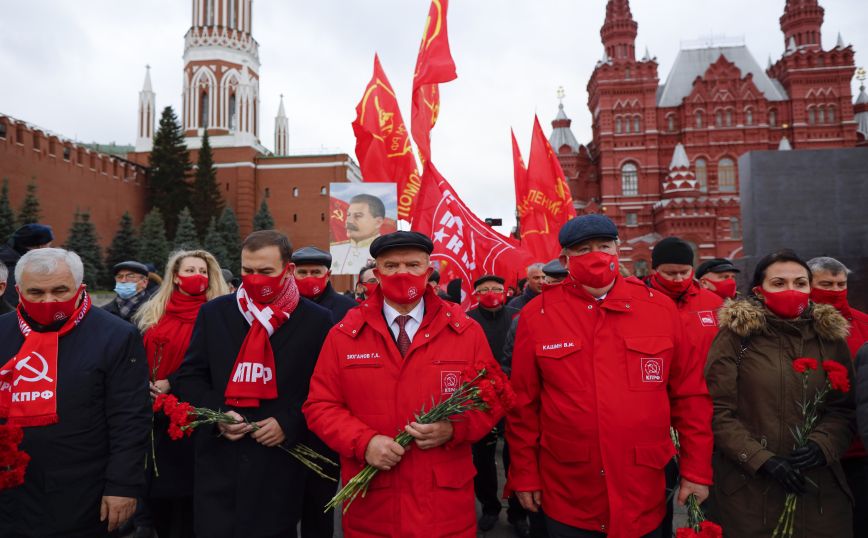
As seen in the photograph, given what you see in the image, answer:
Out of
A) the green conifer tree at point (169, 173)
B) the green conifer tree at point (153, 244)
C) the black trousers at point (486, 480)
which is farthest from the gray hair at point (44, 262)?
the green conifer tree at point (169, 173)

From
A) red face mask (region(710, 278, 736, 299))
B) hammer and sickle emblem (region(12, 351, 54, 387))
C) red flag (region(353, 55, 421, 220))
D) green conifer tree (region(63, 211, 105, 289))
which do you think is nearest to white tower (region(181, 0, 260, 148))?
green conifer tree (region(63, 211, 105, 289))

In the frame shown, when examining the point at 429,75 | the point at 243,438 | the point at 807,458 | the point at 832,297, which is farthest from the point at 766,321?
the point at 429,75

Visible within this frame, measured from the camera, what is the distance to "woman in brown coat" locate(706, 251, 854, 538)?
2.64 m

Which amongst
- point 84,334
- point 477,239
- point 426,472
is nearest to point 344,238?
point 477,239

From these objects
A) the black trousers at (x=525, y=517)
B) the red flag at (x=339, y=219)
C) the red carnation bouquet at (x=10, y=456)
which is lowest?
the black trousers at (x=525, y=517)

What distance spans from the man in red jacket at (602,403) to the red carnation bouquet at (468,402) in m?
0.34

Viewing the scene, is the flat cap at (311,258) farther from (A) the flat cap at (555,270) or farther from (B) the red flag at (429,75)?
(B) the red flag at (429,75)

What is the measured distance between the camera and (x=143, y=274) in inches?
199

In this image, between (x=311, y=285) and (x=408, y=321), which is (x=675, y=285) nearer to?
(x=408, y=321)

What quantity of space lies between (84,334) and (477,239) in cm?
460

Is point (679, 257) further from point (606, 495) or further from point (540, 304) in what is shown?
point (606, 495)

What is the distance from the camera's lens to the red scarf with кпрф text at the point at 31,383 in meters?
2.42

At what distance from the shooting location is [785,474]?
255 cm

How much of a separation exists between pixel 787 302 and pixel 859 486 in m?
1.18
